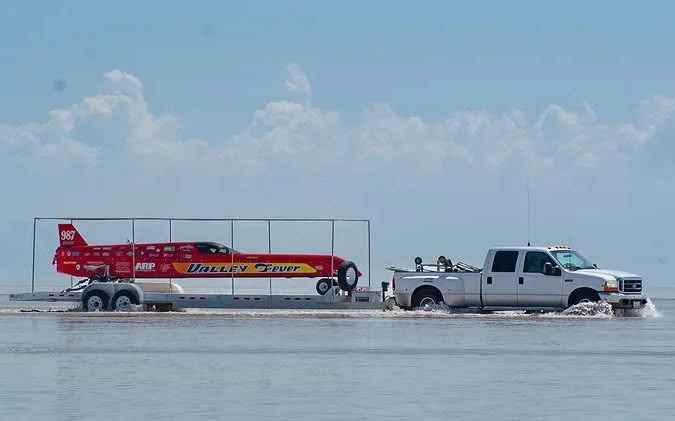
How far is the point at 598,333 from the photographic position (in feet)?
110

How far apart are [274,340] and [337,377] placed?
31.2 ft

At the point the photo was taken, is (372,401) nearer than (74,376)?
Yes

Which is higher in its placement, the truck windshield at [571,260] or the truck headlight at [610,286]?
the truck windshield at [571,260]

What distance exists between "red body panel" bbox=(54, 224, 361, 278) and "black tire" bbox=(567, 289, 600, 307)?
1105 centimetres

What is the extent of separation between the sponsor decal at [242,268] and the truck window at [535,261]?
36.2 feet

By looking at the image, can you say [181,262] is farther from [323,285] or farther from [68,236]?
[323,285]

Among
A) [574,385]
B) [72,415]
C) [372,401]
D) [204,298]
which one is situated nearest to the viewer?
[72,415]

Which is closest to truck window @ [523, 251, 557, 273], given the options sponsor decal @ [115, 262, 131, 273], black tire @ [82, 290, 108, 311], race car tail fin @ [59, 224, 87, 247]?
black tire @ [82, 290, 108, 311]

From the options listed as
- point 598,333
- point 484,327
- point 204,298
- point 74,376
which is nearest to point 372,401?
point 74,376

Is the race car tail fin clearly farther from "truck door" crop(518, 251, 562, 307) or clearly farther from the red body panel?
"truck door" crop(518, 251, 562, 307)

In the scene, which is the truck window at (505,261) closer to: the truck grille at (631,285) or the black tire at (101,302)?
the truck grille at (631,285)

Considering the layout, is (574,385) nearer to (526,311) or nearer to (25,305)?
(526,311)

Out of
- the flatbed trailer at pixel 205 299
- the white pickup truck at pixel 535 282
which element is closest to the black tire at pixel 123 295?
the flatbed trailer at pixel 205 299

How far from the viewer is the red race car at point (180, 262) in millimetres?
49781
